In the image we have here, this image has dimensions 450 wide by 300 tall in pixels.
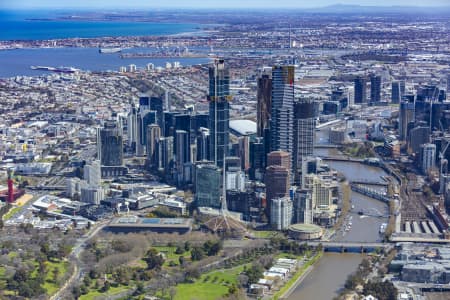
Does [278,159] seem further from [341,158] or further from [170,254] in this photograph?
[341,158]

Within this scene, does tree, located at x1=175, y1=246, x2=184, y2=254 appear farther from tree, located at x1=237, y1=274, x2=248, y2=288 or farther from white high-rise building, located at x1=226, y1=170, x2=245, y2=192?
white high-rise building, located at x1=226, y1=170, x2=245, y2=192

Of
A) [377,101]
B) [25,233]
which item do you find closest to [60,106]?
[377,101]

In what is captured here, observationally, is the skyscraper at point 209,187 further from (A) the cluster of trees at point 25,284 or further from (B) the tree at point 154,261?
(A) the cluster of trees at point 25,284

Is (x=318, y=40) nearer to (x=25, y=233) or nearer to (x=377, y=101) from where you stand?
(x=377, y=101)

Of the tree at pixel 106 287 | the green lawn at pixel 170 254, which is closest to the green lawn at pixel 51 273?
the tree at pixel 106 287

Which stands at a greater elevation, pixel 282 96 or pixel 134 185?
pixel 282 96

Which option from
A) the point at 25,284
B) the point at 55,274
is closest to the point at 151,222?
the point at 55,274

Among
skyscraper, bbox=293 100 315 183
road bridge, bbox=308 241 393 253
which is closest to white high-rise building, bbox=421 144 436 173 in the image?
skyscraper, bbox=293 100 315 183
